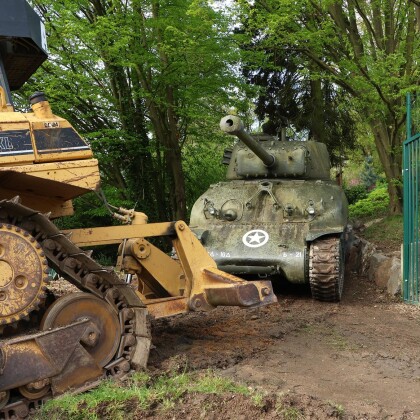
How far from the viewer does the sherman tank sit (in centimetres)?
857

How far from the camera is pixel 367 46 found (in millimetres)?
14594

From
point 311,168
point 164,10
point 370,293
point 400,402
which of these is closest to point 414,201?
point 370,293

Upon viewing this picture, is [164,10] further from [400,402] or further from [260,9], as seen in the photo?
[400,402]

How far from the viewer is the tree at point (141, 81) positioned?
41.9 ft

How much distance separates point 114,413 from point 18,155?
1916 millimetres

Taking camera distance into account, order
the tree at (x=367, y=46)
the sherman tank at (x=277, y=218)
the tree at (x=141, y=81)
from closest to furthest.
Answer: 1. the sherman tank at (x=277, y=218)
2. the tree at (x=367, y=46)
3. the tree at (x=141, y=81)

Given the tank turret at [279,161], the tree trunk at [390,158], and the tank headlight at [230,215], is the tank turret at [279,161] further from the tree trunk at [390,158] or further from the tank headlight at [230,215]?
the tree trunk at [390,158]

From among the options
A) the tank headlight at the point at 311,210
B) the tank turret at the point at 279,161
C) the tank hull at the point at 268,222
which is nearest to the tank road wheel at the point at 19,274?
the tank hull at the point at 268,222

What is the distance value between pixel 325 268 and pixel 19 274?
16.4 ft

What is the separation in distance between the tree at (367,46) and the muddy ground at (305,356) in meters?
5.00

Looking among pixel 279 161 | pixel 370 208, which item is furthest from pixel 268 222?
pixel 370 208

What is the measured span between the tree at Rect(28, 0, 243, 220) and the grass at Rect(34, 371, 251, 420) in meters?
8.85

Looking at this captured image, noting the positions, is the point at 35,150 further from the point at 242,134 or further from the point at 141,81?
the point at 141,81

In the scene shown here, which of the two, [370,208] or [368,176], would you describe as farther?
[368,176]
